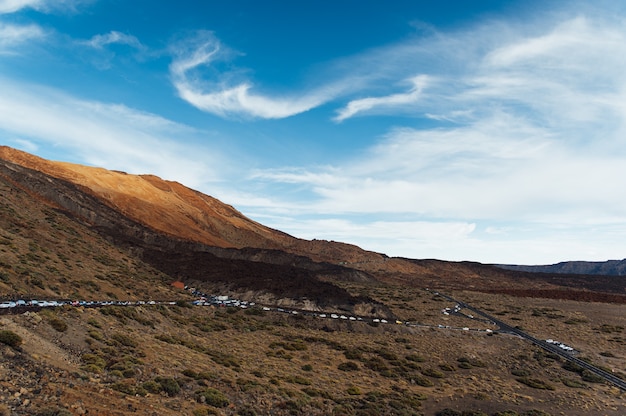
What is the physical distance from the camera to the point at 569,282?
13988 centimetres

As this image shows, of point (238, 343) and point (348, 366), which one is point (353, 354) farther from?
point (238, 343)

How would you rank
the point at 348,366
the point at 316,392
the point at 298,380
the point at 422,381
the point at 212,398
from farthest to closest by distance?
the point at 348,366
the point at 422,381
the point at 298,380
the point at 316,392
the point at 212,398

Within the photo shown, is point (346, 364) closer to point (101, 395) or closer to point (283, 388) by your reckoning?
point (283, 388)

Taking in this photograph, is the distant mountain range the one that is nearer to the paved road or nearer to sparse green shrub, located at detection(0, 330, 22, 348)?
sparse green shrub, located at detection(0, 330, 22, 348)

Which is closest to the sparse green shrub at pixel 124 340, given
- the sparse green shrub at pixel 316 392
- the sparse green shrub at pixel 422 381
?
the sparse green shrub at pixel 316 392

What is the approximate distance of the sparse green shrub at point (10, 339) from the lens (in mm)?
13805

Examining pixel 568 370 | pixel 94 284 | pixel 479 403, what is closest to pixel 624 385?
pixel 568 370

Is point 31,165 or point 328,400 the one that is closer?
point 328,400

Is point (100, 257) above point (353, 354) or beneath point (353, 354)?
above

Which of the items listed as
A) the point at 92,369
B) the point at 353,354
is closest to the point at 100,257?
the point at 353,354

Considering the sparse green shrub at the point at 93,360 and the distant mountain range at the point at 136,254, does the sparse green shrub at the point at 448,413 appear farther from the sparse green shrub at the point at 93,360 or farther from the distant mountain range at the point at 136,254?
the distant mountain range at the point at 136,254

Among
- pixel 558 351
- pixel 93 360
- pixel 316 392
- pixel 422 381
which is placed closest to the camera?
pixel 93 360

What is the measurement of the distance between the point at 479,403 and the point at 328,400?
10.8 m

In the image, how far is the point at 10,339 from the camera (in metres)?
14.0
